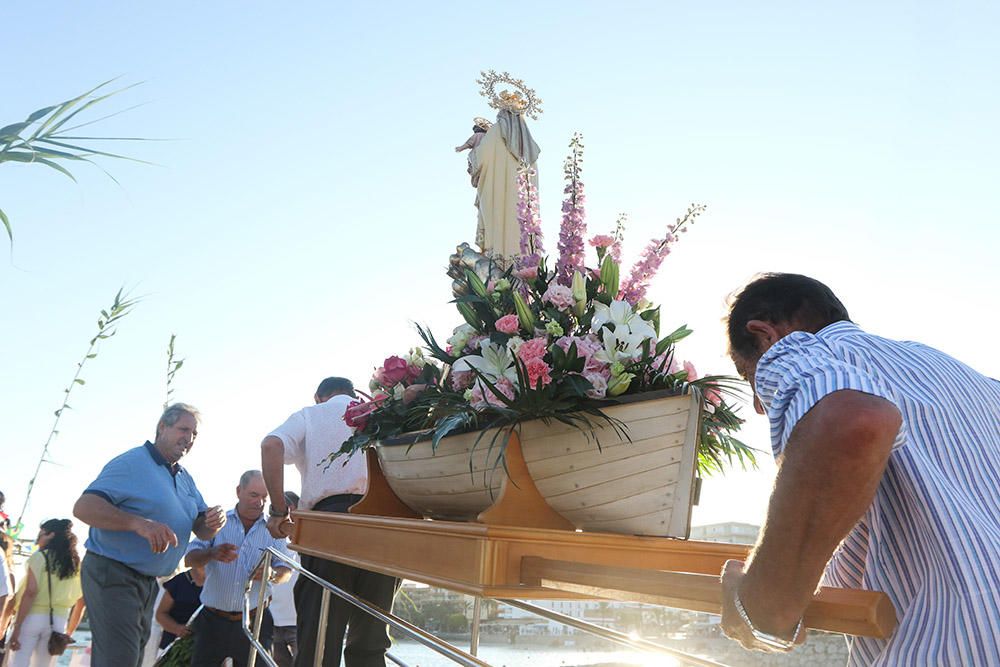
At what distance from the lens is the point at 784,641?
656 millimetres

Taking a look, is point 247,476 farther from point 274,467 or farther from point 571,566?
point 571,566

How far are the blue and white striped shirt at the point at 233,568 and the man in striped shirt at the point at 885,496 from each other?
3034 millimetres

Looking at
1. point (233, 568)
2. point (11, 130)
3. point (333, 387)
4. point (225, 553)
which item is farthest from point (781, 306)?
point (233, 568)

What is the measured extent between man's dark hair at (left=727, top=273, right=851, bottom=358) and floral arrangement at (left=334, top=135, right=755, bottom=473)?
0.73 ft

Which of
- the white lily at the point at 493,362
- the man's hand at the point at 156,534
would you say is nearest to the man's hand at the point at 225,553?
the man's hand at the point at 156,534

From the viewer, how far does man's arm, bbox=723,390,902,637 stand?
607mm

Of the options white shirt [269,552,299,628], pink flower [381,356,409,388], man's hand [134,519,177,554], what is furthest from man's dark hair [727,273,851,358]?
white shirt [269,552,299,628]

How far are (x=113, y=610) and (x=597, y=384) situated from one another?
8.23 feet

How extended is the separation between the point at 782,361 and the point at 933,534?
19 cm

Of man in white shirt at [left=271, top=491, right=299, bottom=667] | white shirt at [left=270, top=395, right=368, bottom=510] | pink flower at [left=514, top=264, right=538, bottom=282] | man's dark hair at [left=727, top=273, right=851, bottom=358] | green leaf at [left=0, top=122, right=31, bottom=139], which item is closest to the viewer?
man's dark hair at [left=727, top=273, right=851, bottom=358]

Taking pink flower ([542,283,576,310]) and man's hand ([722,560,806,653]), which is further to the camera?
pink flower ([542,283,576,310])

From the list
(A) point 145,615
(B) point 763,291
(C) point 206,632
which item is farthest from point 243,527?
(B) point 763,291

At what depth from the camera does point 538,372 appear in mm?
1146

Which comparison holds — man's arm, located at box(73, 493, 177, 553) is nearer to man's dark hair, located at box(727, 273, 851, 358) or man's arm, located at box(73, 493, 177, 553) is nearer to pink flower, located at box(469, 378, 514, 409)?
pink flower, located at box(469, 378, 514, 409)
